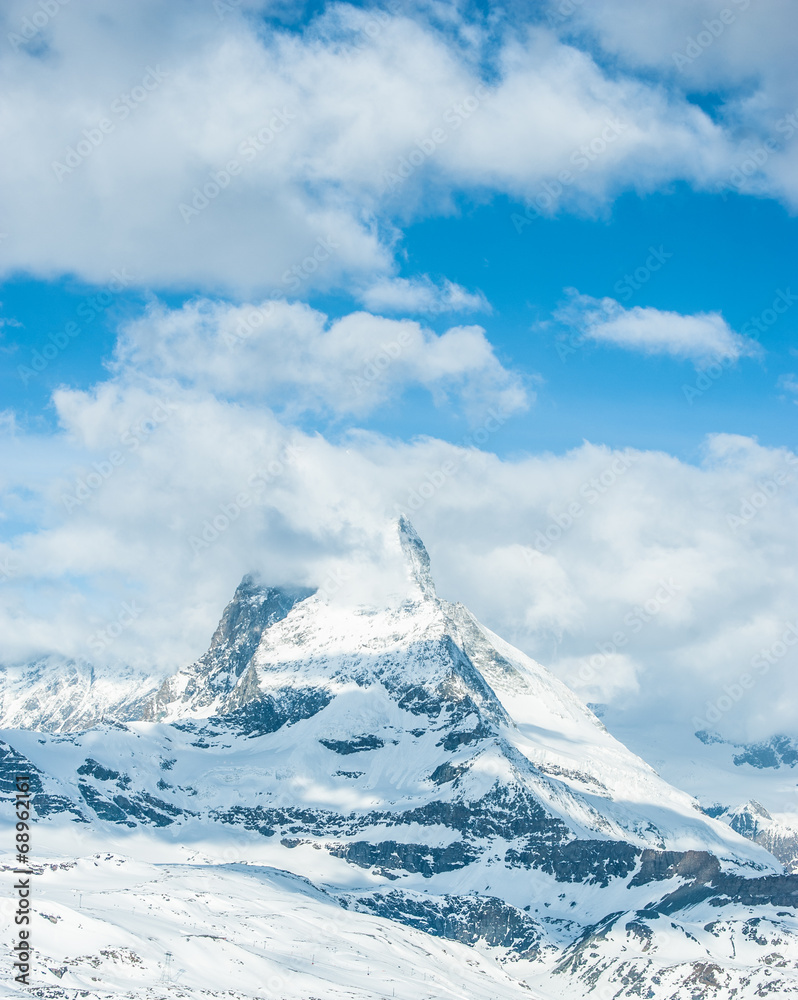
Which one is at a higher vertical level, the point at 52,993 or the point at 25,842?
the point at 25,842

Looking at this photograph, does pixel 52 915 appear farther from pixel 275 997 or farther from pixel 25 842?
pixel 25 842

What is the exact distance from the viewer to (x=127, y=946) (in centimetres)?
19188

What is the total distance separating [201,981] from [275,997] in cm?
1307

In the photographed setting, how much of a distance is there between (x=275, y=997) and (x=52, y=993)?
2390 inches

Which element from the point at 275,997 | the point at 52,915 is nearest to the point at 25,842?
the point at 52,915

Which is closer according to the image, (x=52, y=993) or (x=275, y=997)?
(x=52, y=993)

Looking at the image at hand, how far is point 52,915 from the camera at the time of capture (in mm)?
190250

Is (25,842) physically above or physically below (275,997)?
above

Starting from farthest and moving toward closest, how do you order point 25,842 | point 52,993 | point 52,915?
point 52,915 < point 52,993 < point 25,842

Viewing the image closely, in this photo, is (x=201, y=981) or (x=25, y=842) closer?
(x=25, y=842)

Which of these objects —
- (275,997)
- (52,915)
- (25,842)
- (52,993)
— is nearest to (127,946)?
(52,915)

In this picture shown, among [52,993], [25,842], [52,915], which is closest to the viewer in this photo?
[25,842]

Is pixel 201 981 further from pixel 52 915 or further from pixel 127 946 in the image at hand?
pixel 52 915

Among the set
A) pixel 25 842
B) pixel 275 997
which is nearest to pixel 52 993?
pixel 25 842
